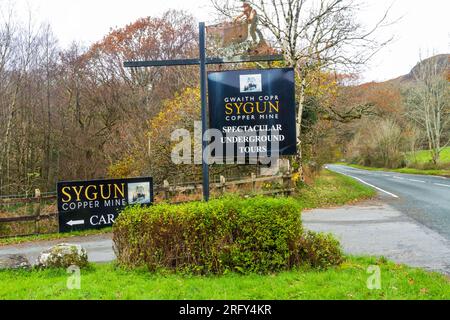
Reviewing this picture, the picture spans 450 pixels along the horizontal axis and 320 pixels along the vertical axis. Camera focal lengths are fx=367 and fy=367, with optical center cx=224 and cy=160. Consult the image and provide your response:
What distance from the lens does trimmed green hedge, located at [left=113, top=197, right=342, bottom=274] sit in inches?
219

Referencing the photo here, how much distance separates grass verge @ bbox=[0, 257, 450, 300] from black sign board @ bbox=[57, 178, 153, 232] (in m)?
5.94

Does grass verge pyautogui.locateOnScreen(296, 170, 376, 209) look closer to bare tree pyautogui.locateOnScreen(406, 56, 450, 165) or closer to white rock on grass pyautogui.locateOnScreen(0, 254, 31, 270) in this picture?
white rock on grass pyautogui.locateOnScreen(0, 254, 31, 270)

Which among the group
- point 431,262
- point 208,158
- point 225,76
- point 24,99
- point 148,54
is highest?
point 148,54

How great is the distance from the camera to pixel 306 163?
2209cm

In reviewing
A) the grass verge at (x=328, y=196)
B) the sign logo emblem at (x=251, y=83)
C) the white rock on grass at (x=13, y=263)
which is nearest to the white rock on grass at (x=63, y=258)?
the white rock on grass at (x=13, y=263)

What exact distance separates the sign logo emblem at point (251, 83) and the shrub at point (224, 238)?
6.04 feet

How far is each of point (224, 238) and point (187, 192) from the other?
10197mm

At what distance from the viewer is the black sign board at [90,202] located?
11594mm

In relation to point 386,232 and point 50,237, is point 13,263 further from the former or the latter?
point 386,232

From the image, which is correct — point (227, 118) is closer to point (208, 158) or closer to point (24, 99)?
point (208, 158)

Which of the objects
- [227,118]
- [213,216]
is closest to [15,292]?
[213,216]

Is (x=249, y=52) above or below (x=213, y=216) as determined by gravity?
above

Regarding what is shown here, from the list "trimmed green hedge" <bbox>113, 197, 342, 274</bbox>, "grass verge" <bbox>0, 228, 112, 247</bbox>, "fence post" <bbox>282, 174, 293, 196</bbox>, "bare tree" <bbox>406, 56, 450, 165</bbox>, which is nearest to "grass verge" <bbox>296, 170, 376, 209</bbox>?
"fence post" <bbox>282, 174, 293, 196</bbox>

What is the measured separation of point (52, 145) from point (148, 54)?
12.9 meters
